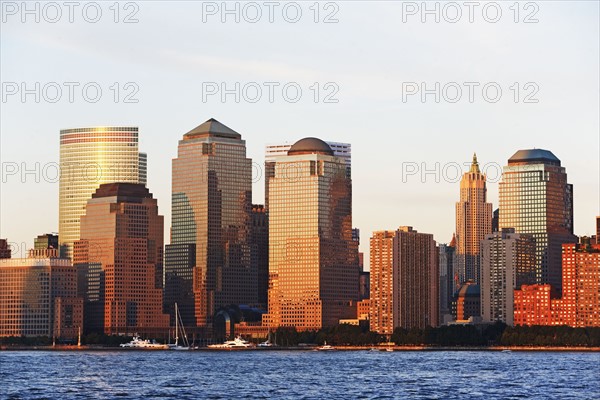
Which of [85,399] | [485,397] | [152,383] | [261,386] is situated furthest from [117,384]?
[485,397]

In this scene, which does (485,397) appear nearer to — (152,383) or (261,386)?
(261,386)

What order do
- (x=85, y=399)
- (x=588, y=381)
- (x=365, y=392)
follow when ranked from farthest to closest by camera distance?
(x=588, y=381) → (x=365, y=392) → (x=85, y=399)

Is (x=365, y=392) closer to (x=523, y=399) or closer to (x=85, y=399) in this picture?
(x=523, y=399)

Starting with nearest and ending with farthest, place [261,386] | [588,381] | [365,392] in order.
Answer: [365,392] < [261,386] < [588,381]

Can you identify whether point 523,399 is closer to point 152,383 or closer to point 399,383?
point 399,383

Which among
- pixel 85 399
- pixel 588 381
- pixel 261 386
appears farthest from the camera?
pixel 588 381

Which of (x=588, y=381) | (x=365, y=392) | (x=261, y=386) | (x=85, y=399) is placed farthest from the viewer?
(x=588, y=381)

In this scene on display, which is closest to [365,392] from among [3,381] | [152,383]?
[152,383]

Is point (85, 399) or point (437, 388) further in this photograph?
point (437, 388)

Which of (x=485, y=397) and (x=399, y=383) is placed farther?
(x=399, y=383)
